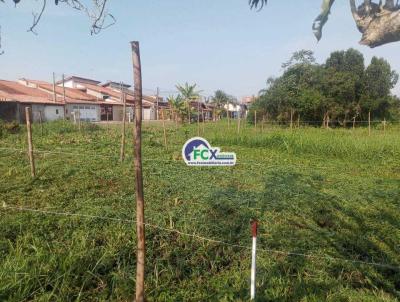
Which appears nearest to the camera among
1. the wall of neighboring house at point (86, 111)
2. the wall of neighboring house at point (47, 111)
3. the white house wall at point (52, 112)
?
the wall of neighboring house at point (47, 111)

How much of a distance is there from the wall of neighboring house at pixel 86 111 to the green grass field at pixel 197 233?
24922mm

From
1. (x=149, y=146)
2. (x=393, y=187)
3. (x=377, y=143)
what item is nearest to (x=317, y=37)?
(x=393, y=187)

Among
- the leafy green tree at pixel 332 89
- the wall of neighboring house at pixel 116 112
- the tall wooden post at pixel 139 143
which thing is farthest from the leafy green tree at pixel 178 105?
the tall wooden post at pixel 139 143

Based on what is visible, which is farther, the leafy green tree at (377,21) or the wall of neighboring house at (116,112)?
the wall of neighboring house at (116,112)

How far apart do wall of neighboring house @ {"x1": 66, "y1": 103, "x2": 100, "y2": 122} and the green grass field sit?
981 inches

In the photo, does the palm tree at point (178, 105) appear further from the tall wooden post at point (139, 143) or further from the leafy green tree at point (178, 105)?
the tall wooden post at point (139, 143)

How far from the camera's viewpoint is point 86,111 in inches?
1250

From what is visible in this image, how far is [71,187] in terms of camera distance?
474 cm

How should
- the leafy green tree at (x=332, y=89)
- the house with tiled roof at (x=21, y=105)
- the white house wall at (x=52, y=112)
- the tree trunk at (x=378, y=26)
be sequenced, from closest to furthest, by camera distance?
the tree trunk at (x=378, y=26) < the leafy green tree at (x=332, y=89) < the house with tiled roof at (x=21, y=105) < the white house wall at (x=52, y=112)

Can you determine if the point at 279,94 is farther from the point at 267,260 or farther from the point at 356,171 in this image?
the point at 267,260

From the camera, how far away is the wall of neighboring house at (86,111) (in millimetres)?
29594

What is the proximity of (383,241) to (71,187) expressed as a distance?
426cm
